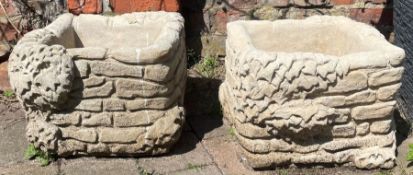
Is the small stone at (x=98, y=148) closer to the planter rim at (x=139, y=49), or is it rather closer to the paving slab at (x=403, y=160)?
the planter rim at (x=139, y=49)

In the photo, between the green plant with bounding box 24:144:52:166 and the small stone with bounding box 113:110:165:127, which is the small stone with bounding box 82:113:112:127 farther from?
the green plant with bounding box 24:144:52:166

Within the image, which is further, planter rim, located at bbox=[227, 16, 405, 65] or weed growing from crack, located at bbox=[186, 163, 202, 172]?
weed growing from crack, located at bbox=[186, 163, 202, 172]

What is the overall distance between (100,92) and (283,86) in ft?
3.00

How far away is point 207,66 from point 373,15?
1180mm

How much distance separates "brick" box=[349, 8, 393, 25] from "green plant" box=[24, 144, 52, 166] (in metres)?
2.18

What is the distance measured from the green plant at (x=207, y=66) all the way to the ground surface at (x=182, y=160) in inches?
16.7

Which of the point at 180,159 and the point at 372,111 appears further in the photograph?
the point at 180,159

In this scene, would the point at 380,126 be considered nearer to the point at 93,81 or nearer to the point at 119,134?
the point at 119,134

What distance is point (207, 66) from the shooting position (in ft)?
12.5

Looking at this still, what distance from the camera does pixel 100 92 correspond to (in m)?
2.80

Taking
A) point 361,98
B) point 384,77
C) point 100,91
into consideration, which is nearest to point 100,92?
point 100,91

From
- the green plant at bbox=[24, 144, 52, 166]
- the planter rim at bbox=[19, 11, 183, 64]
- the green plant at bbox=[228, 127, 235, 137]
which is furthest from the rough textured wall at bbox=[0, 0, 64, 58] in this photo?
the green plant at bbox=[228, 127, 235, 137]

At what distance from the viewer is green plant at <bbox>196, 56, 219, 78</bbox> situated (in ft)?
12.4

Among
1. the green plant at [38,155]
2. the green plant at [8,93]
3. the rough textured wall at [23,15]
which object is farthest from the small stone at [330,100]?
→ the green plant at [8,93]
